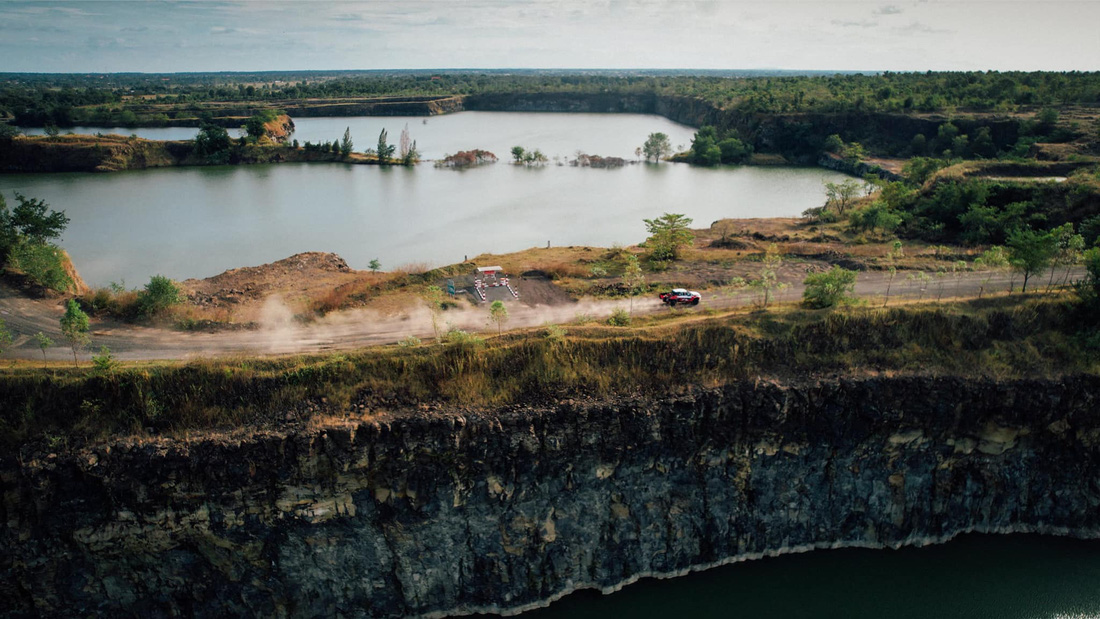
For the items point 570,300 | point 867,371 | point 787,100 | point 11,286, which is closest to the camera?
point 867,371

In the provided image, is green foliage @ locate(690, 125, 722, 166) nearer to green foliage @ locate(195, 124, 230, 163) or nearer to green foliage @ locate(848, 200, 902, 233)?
green foliage @ locate(848, 200, 902, 233)

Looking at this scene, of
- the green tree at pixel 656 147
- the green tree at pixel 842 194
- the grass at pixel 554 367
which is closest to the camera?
the grass at pixel 554 367

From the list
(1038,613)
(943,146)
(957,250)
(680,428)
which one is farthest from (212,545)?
(943,146)

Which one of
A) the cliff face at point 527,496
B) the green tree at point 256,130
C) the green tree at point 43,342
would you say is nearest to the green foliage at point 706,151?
the green tree at point 256,130

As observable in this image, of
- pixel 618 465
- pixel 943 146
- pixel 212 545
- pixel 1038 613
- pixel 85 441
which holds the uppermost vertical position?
pixel 943 146

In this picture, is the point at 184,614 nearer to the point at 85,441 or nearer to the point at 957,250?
the point at 85,441

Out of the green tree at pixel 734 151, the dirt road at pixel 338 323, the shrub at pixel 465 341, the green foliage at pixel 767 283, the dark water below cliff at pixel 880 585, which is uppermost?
the green tree at pixel 734 151

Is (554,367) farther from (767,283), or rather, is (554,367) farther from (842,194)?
(842,194)

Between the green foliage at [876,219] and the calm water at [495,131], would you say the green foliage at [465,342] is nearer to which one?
the green foliage at [876,219]
